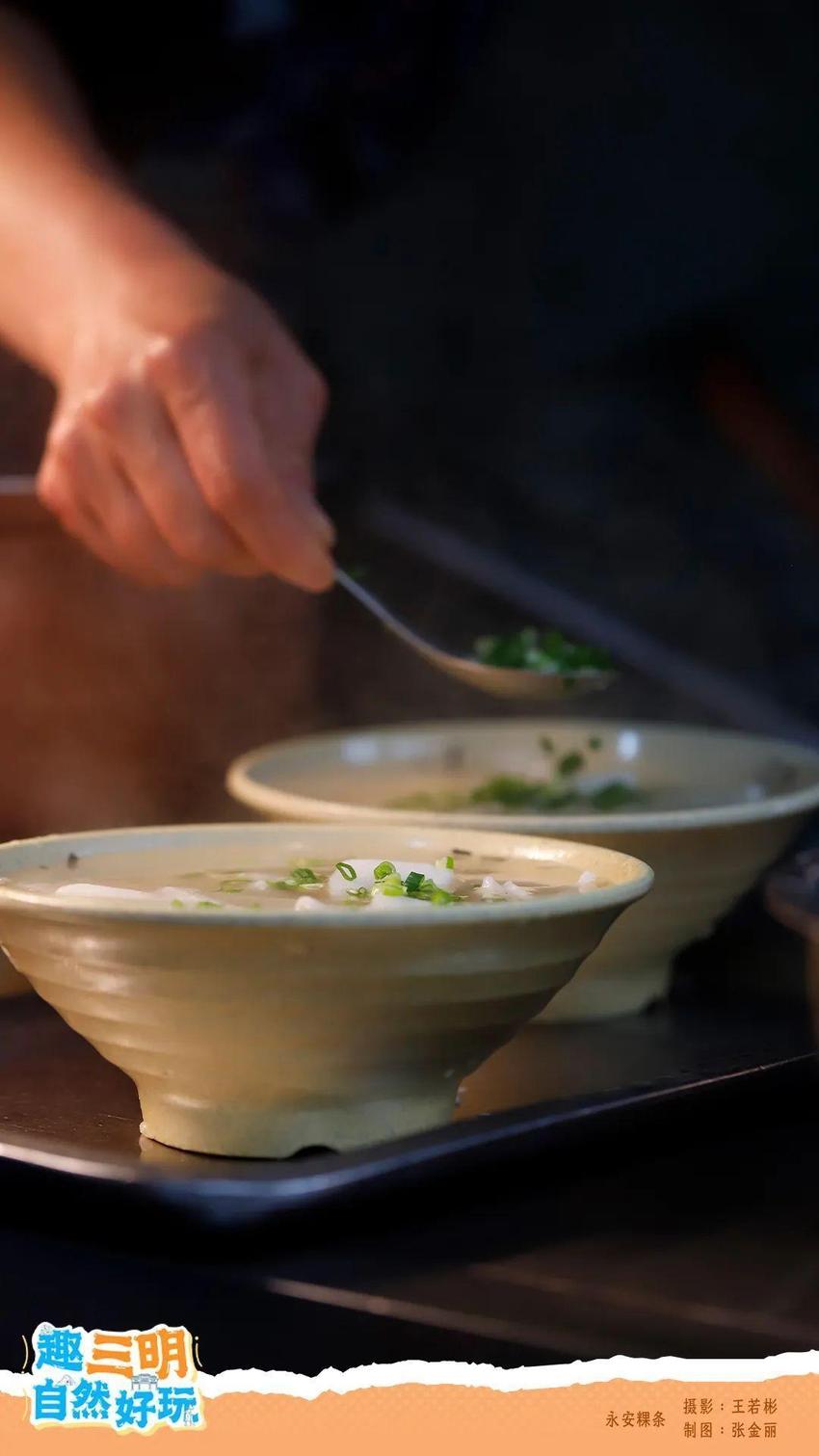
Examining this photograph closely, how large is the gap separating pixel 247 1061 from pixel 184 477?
680 mm

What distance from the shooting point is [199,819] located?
1991 mm

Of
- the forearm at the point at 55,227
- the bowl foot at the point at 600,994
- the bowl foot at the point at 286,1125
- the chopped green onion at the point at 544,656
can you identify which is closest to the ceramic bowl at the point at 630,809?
the bowl foot at the point at 600,994

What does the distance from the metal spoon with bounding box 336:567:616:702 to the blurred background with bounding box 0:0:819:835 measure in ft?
1.51

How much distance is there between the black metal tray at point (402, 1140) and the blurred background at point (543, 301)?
857 mm

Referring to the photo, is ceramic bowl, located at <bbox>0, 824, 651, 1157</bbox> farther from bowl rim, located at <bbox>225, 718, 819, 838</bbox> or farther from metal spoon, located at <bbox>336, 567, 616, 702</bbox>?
metal spoon, located at <bbox>336, 567, 616, 702</bbox>

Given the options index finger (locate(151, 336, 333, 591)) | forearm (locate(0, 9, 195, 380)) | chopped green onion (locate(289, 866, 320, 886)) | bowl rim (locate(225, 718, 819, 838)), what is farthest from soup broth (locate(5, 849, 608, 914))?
forearm (locate(0, 9, 195, 380))

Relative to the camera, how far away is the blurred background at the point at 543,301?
2.17m

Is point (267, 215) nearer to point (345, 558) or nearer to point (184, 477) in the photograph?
point (345, 558)

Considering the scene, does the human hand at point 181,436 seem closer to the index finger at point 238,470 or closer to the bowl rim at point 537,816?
the index finger at point 238,470

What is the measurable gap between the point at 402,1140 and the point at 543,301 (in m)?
1.69

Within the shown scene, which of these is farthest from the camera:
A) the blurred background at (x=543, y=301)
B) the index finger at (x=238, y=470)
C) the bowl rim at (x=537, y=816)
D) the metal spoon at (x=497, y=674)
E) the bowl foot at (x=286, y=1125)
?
the blurred background at (x=543, y=301)

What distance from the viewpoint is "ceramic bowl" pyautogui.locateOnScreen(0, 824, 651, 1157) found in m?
0.98

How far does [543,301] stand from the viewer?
2443mm

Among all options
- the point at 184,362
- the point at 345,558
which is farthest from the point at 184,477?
the point at 345,558
